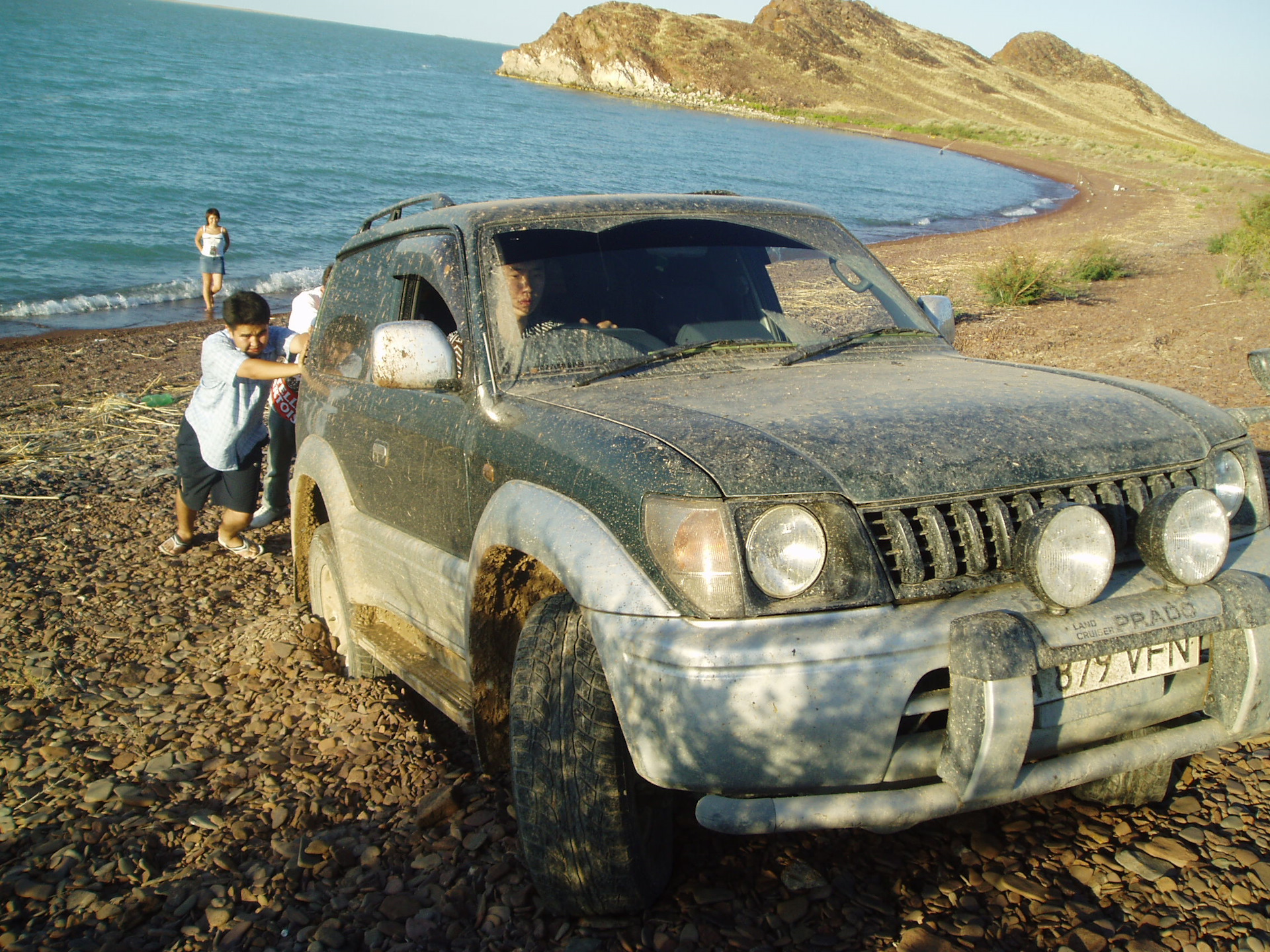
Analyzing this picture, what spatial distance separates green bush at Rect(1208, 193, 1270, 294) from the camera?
1312 cm

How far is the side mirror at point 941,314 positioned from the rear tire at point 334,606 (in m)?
2.61

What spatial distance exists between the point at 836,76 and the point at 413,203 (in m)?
106

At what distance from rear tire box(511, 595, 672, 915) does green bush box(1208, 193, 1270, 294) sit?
43.4ft

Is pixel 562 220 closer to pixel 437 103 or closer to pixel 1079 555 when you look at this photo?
pixel 1079 555

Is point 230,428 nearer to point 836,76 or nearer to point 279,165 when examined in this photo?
point 279,165

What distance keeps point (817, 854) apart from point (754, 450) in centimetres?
126

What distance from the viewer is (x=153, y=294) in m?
18.4

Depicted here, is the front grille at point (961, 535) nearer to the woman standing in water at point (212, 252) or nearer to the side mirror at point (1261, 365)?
the side mirror at point (1261, 365)

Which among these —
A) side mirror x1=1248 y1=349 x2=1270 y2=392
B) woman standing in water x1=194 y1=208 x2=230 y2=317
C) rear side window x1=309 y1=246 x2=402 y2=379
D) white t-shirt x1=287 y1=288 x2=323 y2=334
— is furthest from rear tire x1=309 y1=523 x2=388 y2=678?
woman standing in water x1=194 y1=208 x2=230 y2=317

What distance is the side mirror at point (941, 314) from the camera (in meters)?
4.01

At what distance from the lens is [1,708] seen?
395cm

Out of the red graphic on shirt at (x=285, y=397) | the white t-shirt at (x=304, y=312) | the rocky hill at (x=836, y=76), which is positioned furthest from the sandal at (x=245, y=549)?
the rocky hill at (x=836, y=76)

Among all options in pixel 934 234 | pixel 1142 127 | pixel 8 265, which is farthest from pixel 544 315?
pixel 1142 127

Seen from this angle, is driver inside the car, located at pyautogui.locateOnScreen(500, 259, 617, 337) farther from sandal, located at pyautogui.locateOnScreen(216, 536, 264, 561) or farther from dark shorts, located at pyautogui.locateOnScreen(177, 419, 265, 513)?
sandal, located at pyautogui.locateOnScreen(216, 536, 264, 561)
